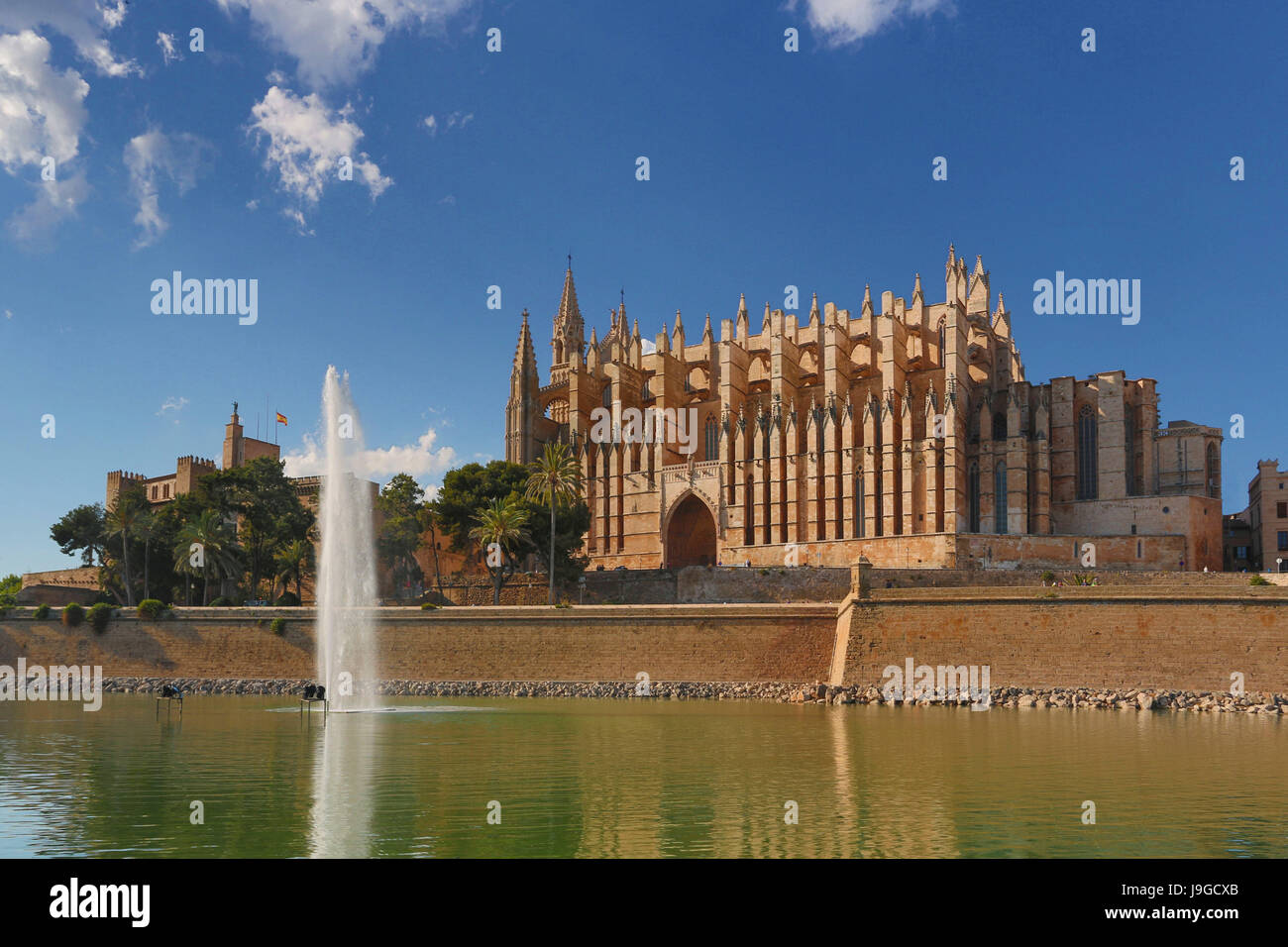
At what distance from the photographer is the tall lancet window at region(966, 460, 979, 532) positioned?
199 feet

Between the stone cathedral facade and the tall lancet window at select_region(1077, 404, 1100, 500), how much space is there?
0.34ft

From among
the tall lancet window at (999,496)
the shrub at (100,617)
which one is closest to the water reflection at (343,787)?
the shrub at (100,617)

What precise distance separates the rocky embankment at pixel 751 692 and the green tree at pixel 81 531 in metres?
17.3

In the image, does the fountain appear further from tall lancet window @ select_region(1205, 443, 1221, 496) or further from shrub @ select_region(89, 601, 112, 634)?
tall lancet window @ select_region(1205, 443, 1221, 496)

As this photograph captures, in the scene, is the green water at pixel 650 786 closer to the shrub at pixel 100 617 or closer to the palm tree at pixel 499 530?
the shrub at pixel 100 617

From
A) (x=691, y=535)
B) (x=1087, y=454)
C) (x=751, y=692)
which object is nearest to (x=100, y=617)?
(x=751, y=692)

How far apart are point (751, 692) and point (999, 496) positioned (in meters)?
27.5

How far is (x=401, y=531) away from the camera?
58312 mm

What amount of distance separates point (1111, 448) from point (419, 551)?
125 feet

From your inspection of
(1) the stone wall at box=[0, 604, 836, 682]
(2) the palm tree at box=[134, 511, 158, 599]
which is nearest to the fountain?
(1) the stone wall at box=[0, 604, 836, 682]

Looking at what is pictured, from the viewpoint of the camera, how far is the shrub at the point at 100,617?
1820 inches
